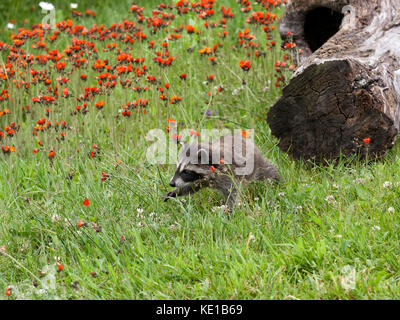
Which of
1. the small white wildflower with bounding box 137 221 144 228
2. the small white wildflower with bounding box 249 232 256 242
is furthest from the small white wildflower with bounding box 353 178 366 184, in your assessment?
the small white wildflower with bounding box 137 221 144 228

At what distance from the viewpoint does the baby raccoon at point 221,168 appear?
15.9 ft

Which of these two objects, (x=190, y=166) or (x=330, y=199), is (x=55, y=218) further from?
(x=330, y=199)

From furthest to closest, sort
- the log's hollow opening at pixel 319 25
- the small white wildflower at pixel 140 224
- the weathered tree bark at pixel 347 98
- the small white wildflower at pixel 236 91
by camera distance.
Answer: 1. the small white wildflower at pixel 236 91
2. the log's hollow opening at pixel 319 25
3. the weathered tree bark at pixel 347 98
4. the small white wildflower at pixel 140 224

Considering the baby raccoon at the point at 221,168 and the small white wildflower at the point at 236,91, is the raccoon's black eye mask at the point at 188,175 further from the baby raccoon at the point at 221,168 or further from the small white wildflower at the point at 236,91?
the small white wildflower at the point at 236,91

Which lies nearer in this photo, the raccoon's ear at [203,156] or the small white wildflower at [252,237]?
the small white wildflower at [252,237]

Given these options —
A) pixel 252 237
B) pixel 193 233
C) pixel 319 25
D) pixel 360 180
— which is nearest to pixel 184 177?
pixel 193 233

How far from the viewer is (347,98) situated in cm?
535

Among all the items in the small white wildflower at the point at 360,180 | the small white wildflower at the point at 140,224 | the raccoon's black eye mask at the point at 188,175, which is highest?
the raccoon's black eye mask at the point at 188,175

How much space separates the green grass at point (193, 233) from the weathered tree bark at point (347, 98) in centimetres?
21

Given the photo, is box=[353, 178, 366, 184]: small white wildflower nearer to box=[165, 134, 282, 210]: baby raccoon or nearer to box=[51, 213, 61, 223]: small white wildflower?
box=[165, 134, 282, 210]: baby raccoon

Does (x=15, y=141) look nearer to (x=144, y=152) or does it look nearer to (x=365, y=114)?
(x=144, y=152)

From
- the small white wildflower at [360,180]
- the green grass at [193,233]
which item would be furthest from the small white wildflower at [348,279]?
the small white wildflower at [360,180]

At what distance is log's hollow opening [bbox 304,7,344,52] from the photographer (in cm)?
706
